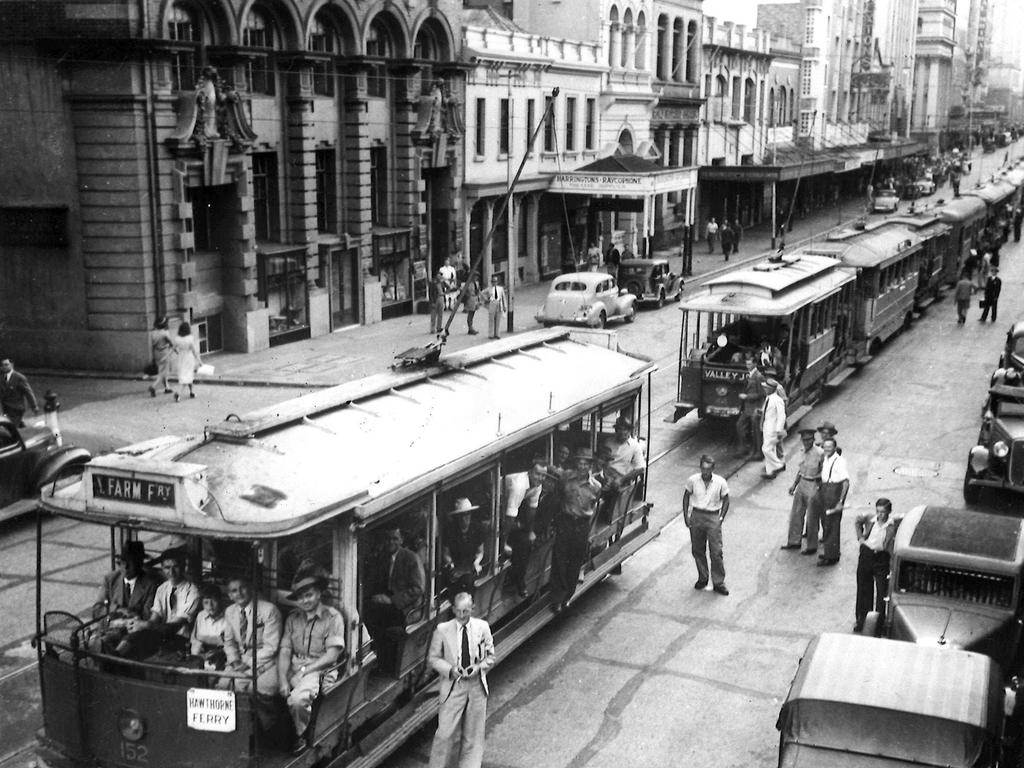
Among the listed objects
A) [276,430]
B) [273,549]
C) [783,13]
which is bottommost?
[273,549]

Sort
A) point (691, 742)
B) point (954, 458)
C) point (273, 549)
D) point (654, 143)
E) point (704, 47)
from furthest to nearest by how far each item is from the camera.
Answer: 1. point (704, 47)
2. point (654, 143)
3. point (954, 458)
4. point (691, 742)
5. point (273, 549)

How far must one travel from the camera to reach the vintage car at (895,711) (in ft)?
28.6

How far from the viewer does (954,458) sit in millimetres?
21219

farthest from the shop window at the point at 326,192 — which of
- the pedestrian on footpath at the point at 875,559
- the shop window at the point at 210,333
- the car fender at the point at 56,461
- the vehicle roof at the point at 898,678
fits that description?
the vehicle roof at the point at 898,678

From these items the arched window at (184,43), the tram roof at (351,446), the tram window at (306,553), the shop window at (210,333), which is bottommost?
the shop window at (210,333)

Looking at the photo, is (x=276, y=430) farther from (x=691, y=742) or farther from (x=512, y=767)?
(x=691, y=742)

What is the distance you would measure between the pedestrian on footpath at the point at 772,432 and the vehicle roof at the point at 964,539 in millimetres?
6973

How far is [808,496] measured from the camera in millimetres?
16062

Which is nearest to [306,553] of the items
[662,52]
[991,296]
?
[991,296]

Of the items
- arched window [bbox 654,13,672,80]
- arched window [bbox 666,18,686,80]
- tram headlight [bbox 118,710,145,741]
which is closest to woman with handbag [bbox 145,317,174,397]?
tram headlight [bbox 118,710,145,741]

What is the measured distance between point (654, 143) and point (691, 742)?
153 ft

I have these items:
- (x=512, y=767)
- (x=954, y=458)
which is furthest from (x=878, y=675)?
(x=954, y=458)

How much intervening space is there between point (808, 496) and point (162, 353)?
14.3m

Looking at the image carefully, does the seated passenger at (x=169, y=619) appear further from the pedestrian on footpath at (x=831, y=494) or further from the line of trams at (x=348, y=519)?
the pedestrian on footpath at (x=831, y=494)
